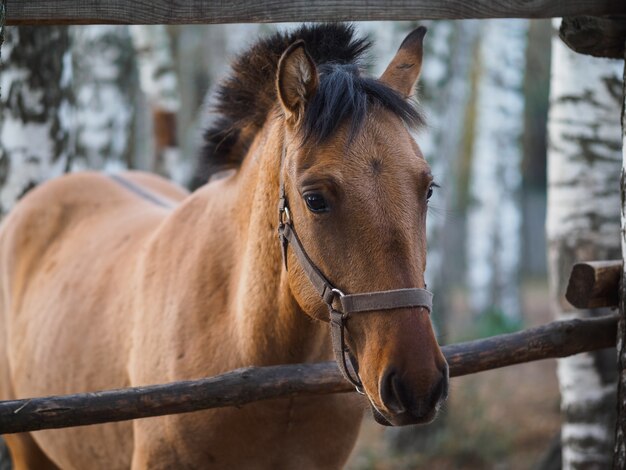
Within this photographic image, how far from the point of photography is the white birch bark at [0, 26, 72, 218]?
510 cm

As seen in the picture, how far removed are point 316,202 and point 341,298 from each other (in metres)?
0.32

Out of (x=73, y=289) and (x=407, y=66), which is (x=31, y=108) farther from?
(x=407, y=66)

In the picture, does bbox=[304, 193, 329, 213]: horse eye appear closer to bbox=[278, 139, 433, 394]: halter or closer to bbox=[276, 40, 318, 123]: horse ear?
bbox=[278, 139, 433, 394]: halter

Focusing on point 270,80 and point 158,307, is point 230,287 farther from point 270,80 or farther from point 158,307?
point 270,80

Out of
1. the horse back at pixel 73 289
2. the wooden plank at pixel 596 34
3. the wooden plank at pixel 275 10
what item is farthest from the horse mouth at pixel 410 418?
the wooden plank at pixel 596 34

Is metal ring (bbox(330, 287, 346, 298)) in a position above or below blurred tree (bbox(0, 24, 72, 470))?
below

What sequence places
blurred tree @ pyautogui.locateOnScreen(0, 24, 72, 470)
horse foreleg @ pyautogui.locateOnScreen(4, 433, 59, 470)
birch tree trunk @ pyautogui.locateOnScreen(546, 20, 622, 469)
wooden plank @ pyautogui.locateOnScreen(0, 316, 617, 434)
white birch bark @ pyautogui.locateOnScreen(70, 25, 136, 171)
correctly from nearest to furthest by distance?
1. wooden plank @ pyautogui.locateOnScreen(0, 316, 617, 434)
2. birch tree trunk @ pyautogui.locateOnScreen(546, 20, 622, 469)
3. horse foreleg @ pyautogui.locateOnScreen(4, 433, 59, 470)
4. blurred tree @ pyautogui.locateOnScreen(0, 24, 72, 470)
5. white birch bark @ pyautogui.locateOnScreen(70, 25, 136, 171)

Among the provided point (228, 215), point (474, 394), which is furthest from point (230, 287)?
point (474, 394)

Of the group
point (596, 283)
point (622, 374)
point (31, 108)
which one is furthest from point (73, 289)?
point (622, 374)

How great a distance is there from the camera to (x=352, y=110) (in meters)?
2.63

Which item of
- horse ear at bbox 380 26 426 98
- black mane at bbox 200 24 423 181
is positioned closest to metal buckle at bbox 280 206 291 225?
black mane at bbox 200 24 423 181

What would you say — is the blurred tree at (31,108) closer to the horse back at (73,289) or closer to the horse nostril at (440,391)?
the horse back at (73,289)

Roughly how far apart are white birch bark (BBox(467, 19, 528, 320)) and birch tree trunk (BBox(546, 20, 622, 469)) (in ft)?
20.1

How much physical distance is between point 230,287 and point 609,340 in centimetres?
159
